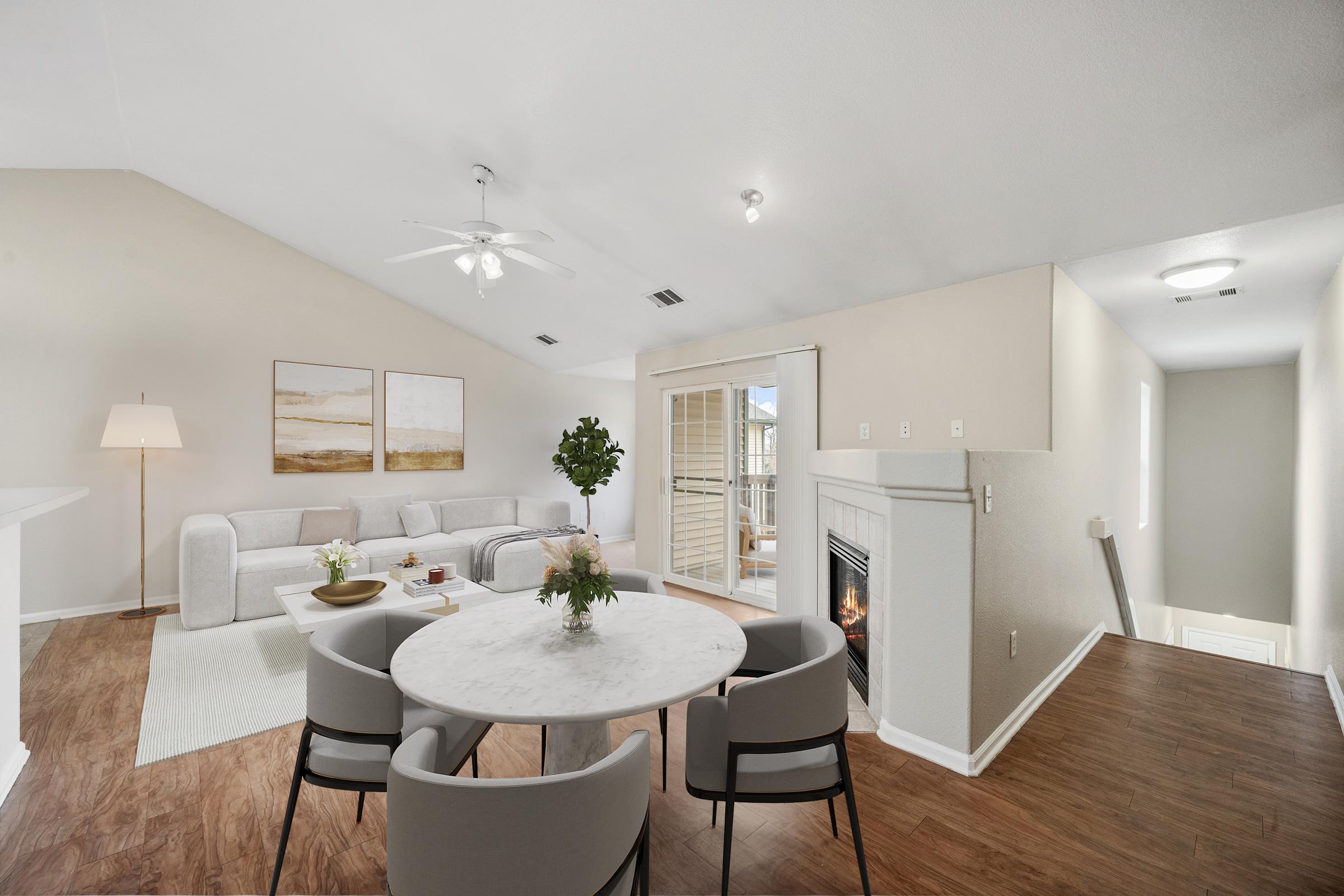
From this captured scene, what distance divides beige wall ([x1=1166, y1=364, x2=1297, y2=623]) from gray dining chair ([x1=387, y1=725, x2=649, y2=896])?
7.55 m

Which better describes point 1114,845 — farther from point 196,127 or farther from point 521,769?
point 196,127

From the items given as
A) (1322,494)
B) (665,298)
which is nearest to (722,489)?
(665,298)

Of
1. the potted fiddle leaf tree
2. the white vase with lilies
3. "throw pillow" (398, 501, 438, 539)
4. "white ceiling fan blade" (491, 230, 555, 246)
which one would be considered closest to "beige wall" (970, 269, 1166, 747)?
"white ceiling fan blade" (491, 230, 555, 246)

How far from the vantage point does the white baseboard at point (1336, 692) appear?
2.64m

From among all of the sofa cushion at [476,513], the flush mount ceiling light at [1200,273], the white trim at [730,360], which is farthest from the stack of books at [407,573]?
the flush mount ceiling light at [1200,273]

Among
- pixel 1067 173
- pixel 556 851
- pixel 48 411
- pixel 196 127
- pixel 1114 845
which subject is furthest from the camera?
pixel 48 411

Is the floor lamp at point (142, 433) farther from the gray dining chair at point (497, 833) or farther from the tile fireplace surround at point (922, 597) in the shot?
the tile fireplace surround at point (922, 597)

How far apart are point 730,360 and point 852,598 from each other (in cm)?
234

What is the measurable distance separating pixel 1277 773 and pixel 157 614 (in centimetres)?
679

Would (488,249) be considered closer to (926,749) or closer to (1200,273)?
(926,749)

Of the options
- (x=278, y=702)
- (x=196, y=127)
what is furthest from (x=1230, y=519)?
(x=196, y=127)

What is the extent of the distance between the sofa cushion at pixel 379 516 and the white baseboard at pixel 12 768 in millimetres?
2909

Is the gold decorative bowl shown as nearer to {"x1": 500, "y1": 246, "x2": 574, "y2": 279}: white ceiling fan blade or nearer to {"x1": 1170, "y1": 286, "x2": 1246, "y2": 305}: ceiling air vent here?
{"x1": 500, "y1": 246, "x2": 574, "y2": 279}: white ceiling fan blade

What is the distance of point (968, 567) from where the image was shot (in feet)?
7.17
